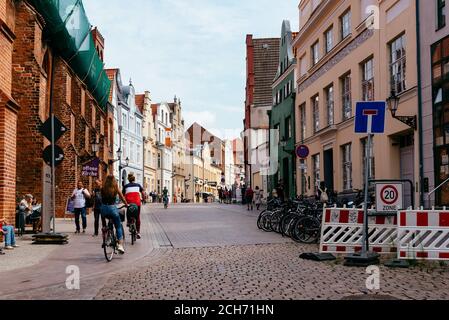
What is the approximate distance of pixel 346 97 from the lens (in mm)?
25656

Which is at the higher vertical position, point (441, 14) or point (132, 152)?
point (441, 14)

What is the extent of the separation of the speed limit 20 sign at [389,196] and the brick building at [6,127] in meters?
9.13

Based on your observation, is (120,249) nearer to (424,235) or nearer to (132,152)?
(424,235)

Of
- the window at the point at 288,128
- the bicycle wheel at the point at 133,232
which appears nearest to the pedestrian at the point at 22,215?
the bicycle wheel at the point at 133,232

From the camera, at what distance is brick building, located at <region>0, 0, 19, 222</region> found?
14508mm

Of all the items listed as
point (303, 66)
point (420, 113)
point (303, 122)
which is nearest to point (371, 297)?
point (420, 113)

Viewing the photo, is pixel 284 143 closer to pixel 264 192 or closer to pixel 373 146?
pixel 264 192

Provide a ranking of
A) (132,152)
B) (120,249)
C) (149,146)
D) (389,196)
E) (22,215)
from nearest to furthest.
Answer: (389,196)
(120,249)
(22,215)
(132,152)
(149,146)

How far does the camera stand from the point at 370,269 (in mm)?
9703

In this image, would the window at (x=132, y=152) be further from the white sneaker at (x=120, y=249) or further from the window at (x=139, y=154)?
the white sneaker at (x=120, y=249)

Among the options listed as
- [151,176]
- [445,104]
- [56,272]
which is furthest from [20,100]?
[151,176]

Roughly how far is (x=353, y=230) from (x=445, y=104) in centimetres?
586

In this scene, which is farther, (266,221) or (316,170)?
(316,170)

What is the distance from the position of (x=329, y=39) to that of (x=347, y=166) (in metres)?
7.09
